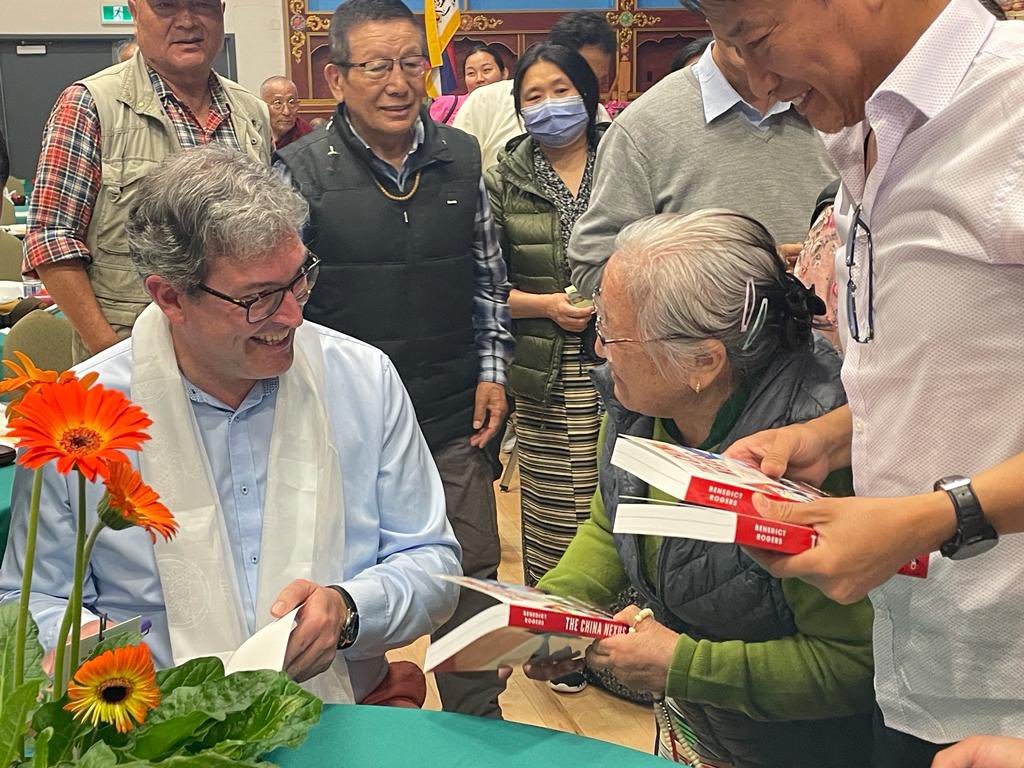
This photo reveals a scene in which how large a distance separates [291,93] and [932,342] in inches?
294

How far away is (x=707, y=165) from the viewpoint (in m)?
2.65

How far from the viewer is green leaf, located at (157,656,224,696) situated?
1176 millimetres

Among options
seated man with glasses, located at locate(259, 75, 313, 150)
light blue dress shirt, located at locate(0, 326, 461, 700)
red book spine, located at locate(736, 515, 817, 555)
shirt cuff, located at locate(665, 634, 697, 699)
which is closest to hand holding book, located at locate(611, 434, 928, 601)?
red book spine, located at locate(736, 515, 817, 555)

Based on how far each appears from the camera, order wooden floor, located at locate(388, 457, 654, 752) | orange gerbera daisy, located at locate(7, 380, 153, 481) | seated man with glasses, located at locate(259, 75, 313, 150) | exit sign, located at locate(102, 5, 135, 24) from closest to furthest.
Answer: orange gerbera daisy, located at locate(7, 380, 153, 481) < wooden floor, located at locate(388, 457, 654, 752) < seated man with glasses, located at locate(259, 75, 313, 150) < exit sign, located at locate(102, 5, 135, 24)

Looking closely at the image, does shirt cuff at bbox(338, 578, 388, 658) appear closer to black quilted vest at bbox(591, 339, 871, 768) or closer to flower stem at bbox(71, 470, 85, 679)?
black quilted vest at bbox(591, 339, 871, 768)

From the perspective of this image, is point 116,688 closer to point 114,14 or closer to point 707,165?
point 707,165

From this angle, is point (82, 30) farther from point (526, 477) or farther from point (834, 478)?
point (834, 478)

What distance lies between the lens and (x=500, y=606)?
132 cm

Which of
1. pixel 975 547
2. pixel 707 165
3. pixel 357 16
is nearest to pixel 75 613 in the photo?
pixel 975 547

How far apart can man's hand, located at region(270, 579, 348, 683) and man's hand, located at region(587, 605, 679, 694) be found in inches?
15.5

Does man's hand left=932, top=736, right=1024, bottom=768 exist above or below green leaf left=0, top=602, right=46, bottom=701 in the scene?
below

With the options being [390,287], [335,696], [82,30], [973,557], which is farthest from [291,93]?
[973,557]

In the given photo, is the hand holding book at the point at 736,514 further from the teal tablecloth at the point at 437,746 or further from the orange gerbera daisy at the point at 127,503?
the orange gerbera daisy at the point at 127,503

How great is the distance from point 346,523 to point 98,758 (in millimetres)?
995
